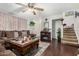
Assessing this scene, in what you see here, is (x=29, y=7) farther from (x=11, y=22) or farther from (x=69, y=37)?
(x=69, y=37)

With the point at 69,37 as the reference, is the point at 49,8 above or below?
above

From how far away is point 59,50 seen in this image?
231 centimetres

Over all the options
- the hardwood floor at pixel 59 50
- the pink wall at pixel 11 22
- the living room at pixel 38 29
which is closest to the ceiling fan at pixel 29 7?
the living room at pixel 38 29

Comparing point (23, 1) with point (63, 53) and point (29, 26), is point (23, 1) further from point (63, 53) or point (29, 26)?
point (63, 53)

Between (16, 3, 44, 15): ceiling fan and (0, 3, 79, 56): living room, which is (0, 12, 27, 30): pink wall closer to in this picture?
(0, 3, 79, 56): living room

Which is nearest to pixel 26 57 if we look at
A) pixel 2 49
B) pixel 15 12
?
pixel 2 49

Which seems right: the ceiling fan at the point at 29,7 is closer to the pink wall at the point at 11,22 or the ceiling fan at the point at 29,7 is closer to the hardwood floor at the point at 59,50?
the pink wall at the point at 11,22

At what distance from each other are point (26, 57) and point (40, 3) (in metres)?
1.12

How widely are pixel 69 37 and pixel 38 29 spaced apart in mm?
644

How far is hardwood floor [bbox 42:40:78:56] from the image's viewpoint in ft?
7.44

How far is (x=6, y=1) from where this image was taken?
2.23m

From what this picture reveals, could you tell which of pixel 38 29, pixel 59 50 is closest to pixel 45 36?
pixel 38 29

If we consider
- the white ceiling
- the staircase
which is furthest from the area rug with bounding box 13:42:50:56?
the white ceiling

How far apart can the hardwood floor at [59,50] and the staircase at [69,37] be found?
81 millimetres
